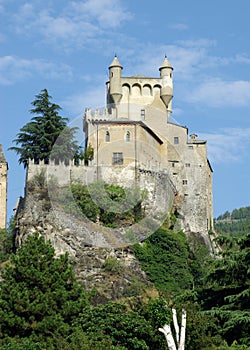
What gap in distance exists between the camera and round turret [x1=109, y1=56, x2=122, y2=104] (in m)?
71.1

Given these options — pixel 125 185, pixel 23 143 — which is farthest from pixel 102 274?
pixel 23 143

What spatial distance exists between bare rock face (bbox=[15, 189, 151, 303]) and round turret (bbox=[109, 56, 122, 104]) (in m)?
15.3

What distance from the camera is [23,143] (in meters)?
64.2

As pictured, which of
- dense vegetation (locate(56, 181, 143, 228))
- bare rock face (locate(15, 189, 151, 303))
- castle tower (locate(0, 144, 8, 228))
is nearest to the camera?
bare rock face (locate(15, 189, 151, 303))

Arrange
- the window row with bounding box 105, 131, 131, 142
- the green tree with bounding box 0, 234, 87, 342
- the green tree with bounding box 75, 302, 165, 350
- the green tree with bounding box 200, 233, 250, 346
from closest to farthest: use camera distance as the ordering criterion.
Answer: the green tree with bounding box 75, 302, 165, 350
the green tree with bounding box 200, 233, 250, 346
the green tree with bounding box 0, 234, 87, 342
the window row with bounding box 105, 131, 131, 142

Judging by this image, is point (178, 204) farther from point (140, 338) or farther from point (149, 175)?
point (140, 338)

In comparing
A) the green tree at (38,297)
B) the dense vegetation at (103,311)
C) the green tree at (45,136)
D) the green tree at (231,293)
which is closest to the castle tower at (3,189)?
the green tree at (45,136)

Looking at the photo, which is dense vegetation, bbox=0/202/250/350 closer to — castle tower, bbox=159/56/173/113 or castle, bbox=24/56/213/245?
castle, bbox=24/56/213/245

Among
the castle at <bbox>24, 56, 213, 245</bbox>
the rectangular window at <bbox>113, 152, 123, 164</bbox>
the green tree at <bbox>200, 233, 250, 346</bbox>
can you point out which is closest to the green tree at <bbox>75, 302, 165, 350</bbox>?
the green tree at <bbox>200, 233, 250, 346</bbox>

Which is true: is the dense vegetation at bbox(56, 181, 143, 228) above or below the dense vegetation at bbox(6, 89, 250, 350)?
above

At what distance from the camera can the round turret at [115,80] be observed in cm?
7106

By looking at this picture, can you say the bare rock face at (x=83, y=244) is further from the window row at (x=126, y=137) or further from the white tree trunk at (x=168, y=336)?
the white tree trunk at (x=168, y=336)

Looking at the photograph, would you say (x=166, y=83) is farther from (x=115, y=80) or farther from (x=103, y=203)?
(x=103, y=203)

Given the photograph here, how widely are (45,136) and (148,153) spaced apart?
8.68 m
